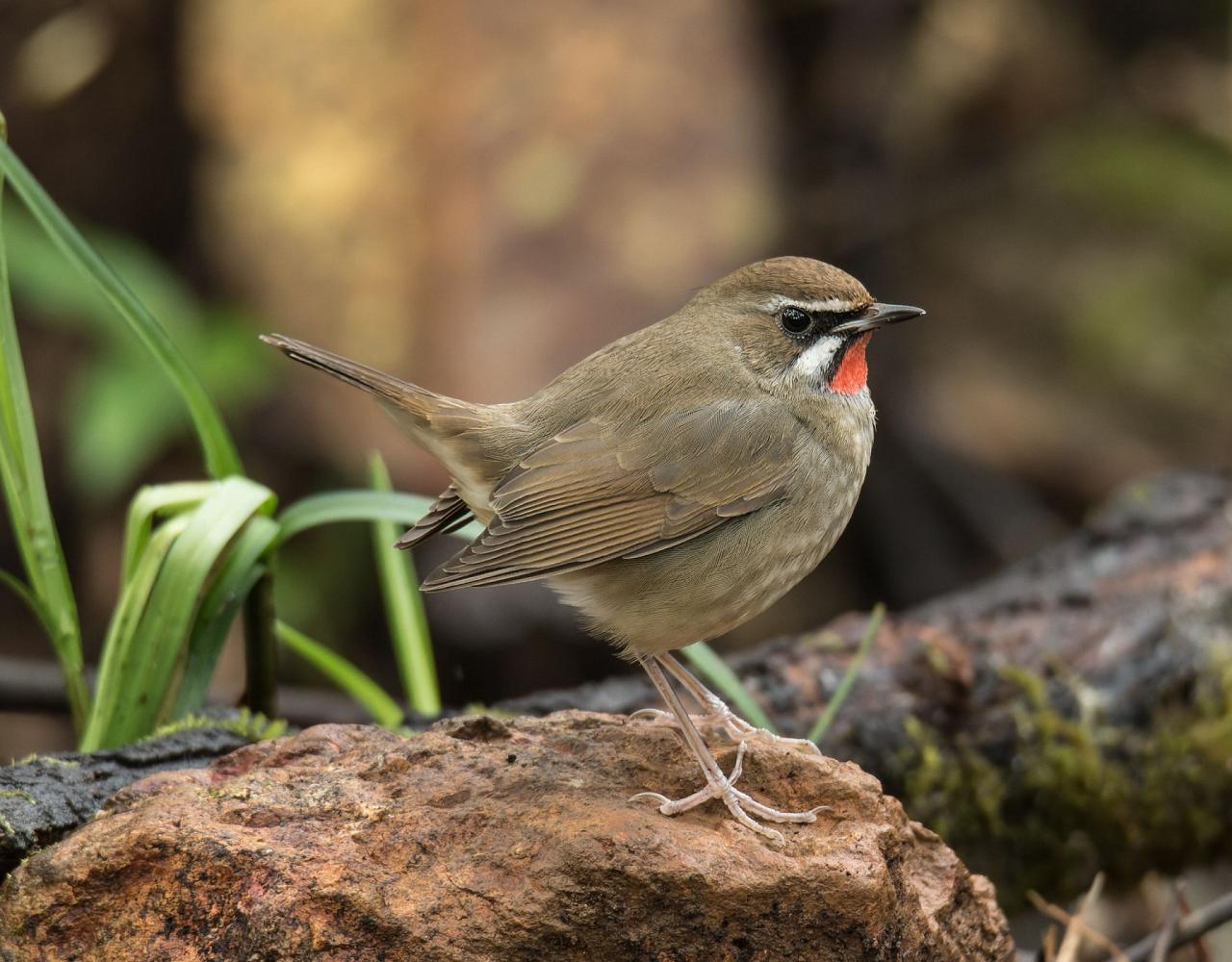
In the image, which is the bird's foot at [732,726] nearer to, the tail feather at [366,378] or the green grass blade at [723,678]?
the green grass blade at [723,678]

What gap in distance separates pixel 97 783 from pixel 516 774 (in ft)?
3.36

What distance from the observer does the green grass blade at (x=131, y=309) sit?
4004mm

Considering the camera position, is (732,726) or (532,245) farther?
(532,245)

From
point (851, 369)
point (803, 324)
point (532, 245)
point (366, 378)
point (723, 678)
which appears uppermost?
point (803, 324)

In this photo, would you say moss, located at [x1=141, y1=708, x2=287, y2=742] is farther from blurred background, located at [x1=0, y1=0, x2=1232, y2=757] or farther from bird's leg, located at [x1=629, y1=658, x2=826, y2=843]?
blurred background, located at [x1=0, y1=0, x2=1232, y2=757]

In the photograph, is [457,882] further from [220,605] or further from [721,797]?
[220,605]

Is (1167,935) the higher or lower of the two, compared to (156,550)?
lower

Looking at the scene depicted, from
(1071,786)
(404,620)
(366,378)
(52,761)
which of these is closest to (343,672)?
(404,620)

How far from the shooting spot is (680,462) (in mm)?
4102

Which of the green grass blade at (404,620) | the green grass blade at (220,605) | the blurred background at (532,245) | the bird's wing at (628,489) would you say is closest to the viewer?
the bird's wing at (628,489)

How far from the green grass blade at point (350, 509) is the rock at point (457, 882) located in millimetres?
1044

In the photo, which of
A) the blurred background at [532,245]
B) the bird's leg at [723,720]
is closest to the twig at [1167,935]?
the bird's leg at [723,720]

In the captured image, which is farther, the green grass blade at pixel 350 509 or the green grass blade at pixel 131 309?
the green grass blade at pixel 350 509

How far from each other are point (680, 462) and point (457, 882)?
138 cm
